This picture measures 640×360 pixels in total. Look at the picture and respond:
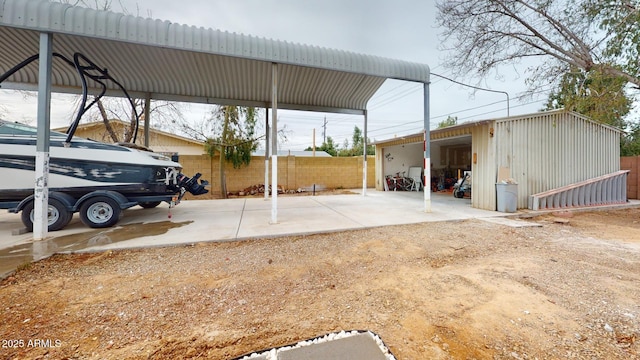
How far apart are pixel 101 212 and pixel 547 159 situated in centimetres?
1077

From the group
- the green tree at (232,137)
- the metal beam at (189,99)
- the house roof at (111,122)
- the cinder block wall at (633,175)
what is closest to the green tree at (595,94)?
the cinder block wall at (633,175)

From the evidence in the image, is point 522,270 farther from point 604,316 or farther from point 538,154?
point 538,154

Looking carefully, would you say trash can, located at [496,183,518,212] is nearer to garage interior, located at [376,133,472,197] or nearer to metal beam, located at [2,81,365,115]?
metal beam, located at [2,81,365,115]

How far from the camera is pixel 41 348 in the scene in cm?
150

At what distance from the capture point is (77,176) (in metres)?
4.29

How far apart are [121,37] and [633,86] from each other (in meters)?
11.0

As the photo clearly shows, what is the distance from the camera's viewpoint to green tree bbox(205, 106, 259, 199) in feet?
34.7

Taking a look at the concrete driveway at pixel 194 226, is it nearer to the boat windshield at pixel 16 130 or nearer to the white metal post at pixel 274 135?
the white metal post at pixel 274 135

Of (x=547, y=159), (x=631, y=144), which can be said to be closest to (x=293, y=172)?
(x=547, y=159)

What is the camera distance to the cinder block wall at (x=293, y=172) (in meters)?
10.6

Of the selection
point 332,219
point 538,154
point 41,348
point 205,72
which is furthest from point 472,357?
point 538,154

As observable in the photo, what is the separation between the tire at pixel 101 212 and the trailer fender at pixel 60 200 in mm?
213

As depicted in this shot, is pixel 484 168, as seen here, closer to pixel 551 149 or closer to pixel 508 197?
pixel 508 197

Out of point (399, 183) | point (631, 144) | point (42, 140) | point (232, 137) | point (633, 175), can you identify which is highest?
point (232, 137)
